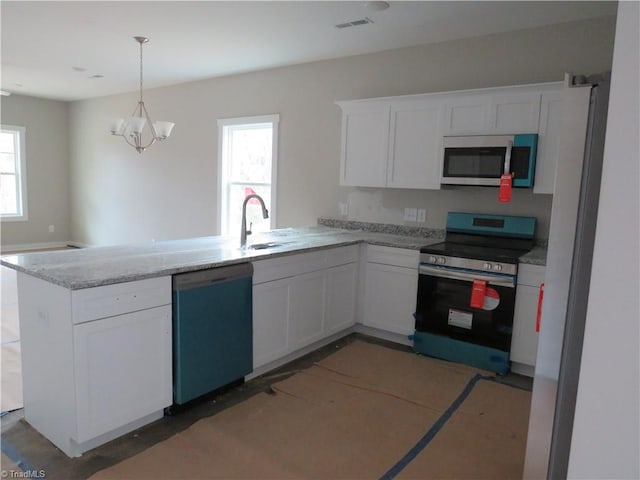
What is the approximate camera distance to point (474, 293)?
315 centimetres

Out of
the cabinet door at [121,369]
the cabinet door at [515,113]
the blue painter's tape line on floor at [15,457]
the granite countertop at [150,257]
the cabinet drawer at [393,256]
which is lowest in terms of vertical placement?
the blue painter's tape line on floor at [15,457]

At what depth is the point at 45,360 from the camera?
218 cm

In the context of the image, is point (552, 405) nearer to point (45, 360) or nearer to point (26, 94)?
point (45, 360)

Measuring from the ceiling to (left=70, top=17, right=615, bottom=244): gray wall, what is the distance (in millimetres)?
156

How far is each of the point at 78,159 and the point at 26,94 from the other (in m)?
1.27

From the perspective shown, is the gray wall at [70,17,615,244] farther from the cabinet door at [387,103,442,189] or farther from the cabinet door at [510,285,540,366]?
the cabinet door at [510,285,540,366]

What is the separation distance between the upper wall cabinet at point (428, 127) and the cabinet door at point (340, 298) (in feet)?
2.87

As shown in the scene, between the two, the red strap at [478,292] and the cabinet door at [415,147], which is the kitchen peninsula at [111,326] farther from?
the cabinet door at [415,147]

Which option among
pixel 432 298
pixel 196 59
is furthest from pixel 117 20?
pixel 432 298

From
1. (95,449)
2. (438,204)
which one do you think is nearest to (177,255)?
(95,449)

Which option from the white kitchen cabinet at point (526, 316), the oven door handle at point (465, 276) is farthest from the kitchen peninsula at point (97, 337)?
the white kitchen cabinet at point (526, 316)

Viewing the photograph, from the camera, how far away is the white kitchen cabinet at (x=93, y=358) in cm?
202

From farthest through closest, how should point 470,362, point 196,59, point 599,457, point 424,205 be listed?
point 196,59 < point 424,205 < point 470,362 < point 599,457

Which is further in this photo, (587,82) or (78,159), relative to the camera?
(78,159)
